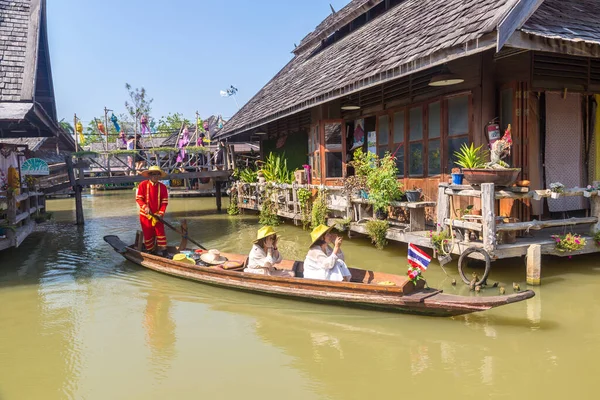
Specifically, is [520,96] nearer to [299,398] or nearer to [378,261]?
[378,261]

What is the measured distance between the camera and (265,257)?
22.7 feet

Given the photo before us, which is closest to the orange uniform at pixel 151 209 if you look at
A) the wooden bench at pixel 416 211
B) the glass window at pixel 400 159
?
the wooden bench at pixel 416 211

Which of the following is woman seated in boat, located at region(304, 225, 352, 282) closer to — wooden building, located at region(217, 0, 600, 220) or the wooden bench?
the wooden bench

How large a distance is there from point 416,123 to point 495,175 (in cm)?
338

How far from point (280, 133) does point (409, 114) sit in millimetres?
7558

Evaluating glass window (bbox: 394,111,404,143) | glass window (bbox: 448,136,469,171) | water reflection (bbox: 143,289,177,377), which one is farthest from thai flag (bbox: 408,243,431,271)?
glass window (bbox: 394,111,404,143)

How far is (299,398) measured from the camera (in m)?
4.02

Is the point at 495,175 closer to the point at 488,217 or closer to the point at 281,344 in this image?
the point at 488,217

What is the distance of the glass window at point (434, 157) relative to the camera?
9023mm

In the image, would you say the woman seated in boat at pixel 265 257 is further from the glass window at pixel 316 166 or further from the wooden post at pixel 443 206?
the glass window at pixel 316 166

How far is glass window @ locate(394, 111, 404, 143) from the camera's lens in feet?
33.1

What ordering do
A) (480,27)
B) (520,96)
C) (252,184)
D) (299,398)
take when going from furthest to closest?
(252,184)
(520,96)
(480,27)
(299,398)

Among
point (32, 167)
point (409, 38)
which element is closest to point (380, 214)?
point (409, 38)

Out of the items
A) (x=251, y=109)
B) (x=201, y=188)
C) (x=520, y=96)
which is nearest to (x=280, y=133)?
(x=251, y=109)
